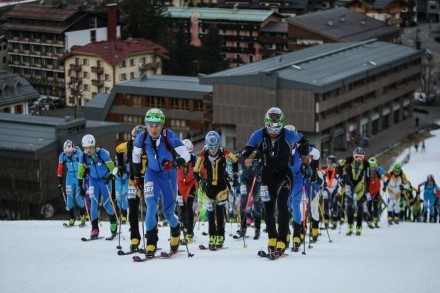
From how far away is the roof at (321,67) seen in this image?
62906 mm

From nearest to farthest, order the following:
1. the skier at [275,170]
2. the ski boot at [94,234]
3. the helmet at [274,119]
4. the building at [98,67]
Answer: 1. the helmet at [274,119]
2. the skier at [275,170]
3. the ski boot at [94,234]
4. the building at [98,67]

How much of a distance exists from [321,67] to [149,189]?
54546 millimetres

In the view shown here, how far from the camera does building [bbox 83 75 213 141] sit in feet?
230

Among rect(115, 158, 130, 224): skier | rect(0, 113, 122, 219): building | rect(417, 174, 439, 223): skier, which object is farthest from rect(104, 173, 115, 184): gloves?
rect(0, 113, 122, 219): building

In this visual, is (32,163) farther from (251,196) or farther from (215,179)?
(215,179)

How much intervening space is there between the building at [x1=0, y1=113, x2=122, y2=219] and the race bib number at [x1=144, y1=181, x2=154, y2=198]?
29537 millimetres

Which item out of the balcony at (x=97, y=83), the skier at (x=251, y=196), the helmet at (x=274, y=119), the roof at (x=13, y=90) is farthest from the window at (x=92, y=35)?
the helmet at (x=274, y=119)

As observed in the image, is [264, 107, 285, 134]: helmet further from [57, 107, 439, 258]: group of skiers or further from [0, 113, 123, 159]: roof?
[0, 113, 123, 159]: roof

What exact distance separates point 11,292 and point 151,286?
1.89 meters

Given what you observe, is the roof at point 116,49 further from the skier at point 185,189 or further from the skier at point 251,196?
the skier at point 185,189

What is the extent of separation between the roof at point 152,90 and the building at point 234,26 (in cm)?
2416

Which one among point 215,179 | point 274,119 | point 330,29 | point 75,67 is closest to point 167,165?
point 274,119

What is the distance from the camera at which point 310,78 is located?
63688mm

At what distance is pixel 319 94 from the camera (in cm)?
6212
